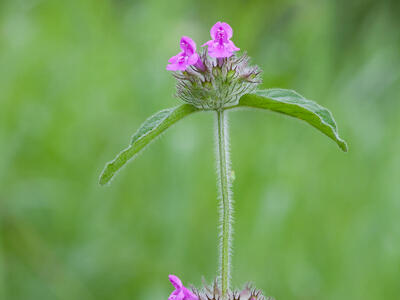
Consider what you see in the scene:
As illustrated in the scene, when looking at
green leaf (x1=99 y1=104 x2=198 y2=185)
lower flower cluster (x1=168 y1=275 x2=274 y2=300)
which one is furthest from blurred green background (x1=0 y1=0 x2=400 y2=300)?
green leaf (x1=99 y1=104 x2=198 y2=185)

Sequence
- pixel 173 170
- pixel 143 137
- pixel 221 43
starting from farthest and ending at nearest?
pixel 173 170 < pixel 221 43 < pixel 143 137

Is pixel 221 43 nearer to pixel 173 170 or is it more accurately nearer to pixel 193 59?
pixel 193 59

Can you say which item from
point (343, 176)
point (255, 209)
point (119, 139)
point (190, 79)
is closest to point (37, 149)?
point (119, 139)

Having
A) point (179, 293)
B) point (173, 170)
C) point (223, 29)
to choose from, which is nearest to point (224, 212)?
point (179, 293)

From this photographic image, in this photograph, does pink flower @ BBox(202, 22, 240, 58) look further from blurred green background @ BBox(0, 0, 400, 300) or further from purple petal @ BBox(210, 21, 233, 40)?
blurred green background @ BBox(0, 0, 400, 300)

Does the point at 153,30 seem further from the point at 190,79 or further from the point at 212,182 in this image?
the point at 190,79

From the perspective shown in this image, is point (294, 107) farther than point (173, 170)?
No

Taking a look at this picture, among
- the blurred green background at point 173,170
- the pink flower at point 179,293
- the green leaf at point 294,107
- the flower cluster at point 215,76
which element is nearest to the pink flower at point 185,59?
the flower cluster at point 215,76
